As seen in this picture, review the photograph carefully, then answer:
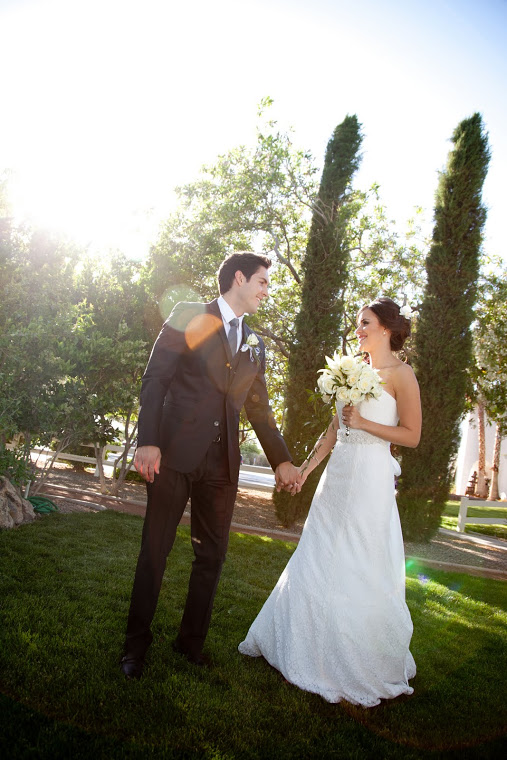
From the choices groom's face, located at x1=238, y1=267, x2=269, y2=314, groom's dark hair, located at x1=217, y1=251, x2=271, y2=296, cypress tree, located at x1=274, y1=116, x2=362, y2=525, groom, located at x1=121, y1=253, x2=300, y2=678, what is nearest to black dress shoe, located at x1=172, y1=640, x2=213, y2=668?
groom, located at x1=121, y1=253, x2=300, y2=678

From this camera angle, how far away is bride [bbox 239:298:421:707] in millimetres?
3068

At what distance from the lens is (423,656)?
3.98m

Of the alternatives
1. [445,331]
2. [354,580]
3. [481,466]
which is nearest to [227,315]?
[354,580]

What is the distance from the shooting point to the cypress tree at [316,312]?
409 inches

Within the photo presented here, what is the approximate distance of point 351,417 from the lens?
3.46 meters

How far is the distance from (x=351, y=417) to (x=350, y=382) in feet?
0.73

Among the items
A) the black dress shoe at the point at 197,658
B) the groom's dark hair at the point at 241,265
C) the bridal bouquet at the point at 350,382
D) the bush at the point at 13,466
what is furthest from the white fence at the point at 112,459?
the bridal bouquet at the point at 350,382

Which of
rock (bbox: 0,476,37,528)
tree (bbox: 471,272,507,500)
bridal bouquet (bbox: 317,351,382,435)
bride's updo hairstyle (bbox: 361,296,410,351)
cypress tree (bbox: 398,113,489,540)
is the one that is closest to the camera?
bridal bouquet (bbox: 317,351,382,435)

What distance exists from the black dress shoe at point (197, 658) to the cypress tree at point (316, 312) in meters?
7.05

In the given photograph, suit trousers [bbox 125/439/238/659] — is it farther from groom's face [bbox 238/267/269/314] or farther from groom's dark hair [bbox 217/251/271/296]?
groom's dark hair [bbox 217/251/271/296]

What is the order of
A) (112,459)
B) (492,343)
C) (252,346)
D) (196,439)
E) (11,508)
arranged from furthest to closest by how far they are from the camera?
(112,459)
(492,343)
(11,508)
(252,346)
(196,439)

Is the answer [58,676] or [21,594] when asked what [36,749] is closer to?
[58,676]

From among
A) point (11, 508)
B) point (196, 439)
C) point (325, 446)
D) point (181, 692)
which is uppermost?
point (325, 446)

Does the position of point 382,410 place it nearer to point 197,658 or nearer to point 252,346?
point 252,346
